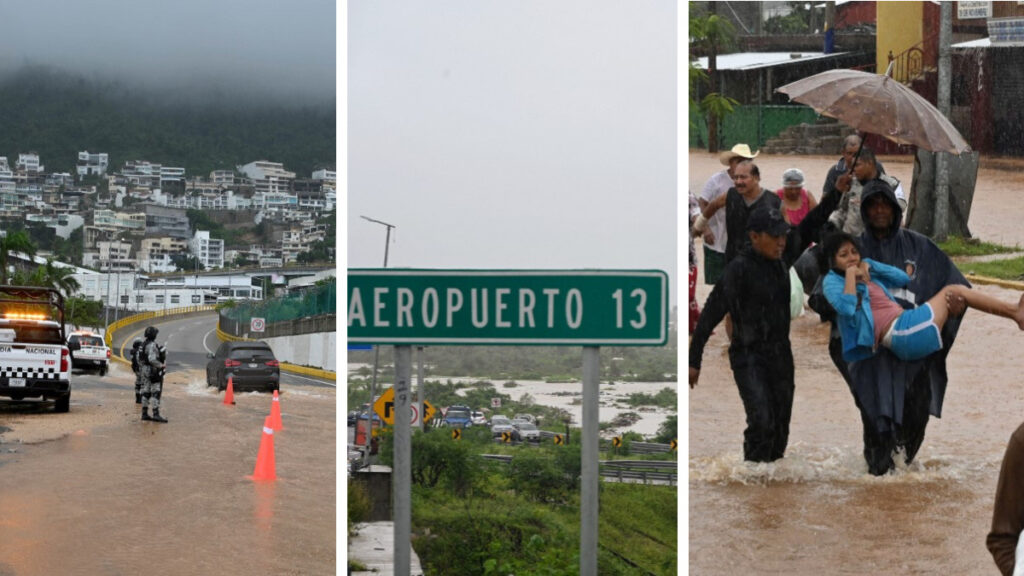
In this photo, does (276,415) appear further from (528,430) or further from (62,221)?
(528,430)

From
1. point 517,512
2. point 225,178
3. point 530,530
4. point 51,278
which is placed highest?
point 225,178

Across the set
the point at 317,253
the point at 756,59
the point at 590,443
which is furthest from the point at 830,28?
the point at 317,253

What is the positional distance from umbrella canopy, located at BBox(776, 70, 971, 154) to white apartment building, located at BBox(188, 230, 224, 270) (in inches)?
153

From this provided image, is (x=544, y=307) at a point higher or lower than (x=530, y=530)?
higher

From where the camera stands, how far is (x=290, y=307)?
7793 mm

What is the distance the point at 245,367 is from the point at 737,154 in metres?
3.45

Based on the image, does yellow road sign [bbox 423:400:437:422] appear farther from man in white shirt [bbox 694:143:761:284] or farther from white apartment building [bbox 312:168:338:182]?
man in white shirt [bbox 694:143:761:284]

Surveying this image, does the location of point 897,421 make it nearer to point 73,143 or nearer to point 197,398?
point 197,398

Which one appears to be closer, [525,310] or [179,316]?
[525,310]

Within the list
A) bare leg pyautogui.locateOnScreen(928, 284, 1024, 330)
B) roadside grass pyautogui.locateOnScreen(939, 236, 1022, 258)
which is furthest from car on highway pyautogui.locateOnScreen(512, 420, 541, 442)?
roadside grass pyautogui.locateOnScreen(939, 236, 1022, 258)

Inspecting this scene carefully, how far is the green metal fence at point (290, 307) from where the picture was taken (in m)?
7.73

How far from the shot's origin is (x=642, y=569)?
9.24m

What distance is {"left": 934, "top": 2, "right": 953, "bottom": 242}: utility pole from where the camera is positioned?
268 inches

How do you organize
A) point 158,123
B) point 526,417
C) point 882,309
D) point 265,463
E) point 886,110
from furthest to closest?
point 526,417
point 158,123
point 265,463
point 882,309
point 886,110
